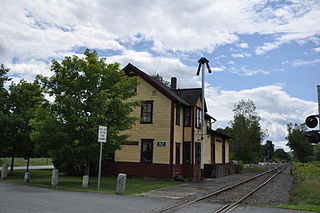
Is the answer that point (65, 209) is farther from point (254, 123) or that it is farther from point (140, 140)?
point (254, 123)

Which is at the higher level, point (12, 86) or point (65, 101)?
point (12, 86)

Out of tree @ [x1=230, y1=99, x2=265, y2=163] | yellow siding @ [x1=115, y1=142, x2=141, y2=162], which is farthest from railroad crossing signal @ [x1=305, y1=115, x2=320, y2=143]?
tree @ [x1=230, y1=99, x2=265, y2=163]

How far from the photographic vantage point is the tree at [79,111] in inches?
623

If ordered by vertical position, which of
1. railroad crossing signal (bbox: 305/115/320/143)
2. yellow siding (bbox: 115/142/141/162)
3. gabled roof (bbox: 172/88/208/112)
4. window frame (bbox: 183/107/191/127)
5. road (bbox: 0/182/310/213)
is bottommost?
road (bbox: 0/182/310/213)

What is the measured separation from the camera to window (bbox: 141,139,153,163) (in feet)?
74.4

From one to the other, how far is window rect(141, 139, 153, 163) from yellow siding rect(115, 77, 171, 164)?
12.0 inches

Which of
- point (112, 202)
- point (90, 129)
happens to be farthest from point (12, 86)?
point (112, 202)

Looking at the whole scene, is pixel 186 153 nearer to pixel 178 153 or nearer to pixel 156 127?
pixel 178 153

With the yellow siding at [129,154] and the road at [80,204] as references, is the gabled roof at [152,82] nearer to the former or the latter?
the yellow siding at [129,154]

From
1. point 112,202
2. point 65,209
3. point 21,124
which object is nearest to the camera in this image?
point 65,209

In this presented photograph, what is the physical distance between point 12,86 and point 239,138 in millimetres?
41900

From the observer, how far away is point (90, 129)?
15789 mm

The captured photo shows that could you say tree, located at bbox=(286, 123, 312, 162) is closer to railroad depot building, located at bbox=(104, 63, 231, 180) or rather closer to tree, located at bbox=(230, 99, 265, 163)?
tree, located at bbox=(230, 99, 265, 163)

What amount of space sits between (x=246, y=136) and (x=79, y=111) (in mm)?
43344
